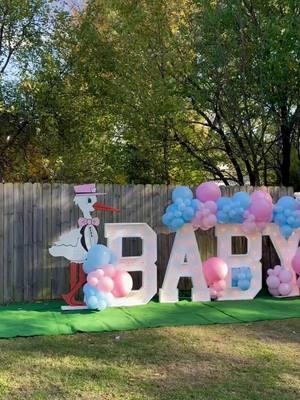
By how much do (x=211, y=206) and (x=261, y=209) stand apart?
749mm

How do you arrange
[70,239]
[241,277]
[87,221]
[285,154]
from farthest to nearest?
[285,154] → [241,277] → [87,221] → [70,239]

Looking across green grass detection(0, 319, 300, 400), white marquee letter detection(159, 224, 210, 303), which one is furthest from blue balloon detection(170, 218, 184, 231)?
green grass detection(0, 319, 300, 400)

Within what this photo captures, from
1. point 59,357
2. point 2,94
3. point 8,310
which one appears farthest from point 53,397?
point 2,94

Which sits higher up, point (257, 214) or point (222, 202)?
point (222, 202)

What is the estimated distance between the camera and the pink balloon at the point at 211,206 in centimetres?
768

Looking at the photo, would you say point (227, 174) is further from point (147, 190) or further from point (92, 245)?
point (92, 245)

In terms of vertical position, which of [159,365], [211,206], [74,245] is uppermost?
[211,206]

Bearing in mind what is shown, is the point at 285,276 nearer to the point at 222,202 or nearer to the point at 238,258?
the point at 238,258

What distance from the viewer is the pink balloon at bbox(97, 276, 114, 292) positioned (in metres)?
6.84

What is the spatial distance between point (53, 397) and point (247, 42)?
26.2 feet

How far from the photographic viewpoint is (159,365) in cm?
482

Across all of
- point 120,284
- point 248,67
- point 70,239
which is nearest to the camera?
point 120,284

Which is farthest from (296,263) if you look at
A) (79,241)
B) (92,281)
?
(79,241)

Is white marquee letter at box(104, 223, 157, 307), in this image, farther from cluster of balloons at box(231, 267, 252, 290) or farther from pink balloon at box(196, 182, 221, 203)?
cluster of balloons at box(231, 267, 252, 290)
